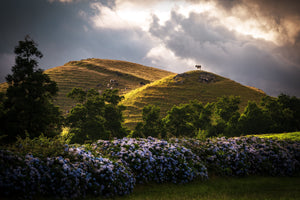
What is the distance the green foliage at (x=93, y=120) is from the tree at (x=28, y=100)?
21765 millimetres

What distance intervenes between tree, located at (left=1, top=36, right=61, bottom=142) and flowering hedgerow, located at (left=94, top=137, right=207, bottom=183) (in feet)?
11.8

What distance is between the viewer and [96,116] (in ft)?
129

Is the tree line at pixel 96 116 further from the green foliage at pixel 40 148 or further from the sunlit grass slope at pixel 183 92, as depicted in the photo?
the sunlit grass slope at pixel 183 92

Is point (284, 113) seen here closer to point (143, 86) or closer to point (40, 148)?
point (40, 148)

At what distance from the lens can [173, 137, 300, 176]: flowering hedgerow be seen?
1176cm

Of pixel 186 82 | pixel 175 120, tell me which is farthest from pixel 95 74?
pixel 175 120

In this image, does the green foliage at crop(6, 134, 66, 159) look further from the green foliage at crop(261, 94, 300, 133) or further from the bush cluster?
the green foliage at crop(261, 94, 300, 133)

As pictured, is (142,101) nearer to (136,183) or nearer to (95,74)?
(95,74)

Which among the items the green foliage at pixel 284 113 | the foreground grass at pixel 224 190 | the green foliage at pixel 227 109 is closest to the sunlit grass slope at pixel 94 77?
the green foliage at pixel 227 109

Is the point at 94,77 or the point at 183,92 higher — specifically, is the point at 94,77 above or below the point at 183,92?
above

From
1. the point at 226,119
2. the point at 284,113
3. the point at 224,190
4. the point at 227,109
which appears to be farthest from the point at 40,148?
the point at 227,109

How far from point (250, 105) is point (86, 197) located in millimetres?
52995

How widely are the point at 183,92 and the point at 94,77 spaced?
189ft

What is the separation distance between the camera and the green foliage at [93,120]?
3534cm
